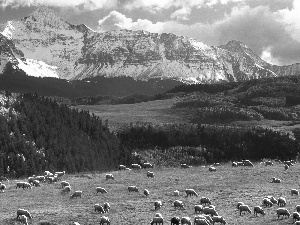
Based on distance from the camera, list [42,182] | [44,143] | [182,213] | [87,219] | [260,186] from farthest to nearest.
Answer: [44,143], [42,182], [260,186], [182,213], [87,219]

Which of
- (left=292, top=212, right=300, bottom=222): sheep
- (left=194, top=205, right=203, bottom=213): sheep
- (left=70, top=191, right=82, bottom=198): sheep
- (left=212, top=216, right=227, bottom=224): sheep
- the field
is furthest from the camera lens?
(left=70, top=191, right=82, bottom=198): sheep

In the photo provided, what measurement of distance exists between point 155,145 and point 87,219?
158m

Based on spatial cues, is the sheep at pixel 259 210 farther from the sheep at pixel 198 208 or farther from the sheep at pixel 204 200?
the sheep at pixel 204 200

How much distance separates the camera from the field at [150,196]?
128ft

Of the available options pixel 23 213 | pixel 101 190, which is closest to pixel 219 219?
pixel 23 213

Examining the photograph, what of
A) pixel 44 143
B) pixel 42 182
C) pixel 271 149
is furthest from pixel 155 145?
pixel 42 182

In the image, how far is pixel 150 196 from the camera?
1950 inches

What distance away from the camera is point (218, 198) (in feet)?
158

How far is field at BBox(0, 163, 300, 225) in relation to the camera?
3903 cm

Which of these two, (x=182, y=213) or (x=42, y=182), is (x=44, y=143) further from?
(x=182, y=213)

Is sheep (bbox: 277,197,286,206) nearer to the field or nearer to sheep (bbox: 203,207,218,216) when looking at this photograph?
the field

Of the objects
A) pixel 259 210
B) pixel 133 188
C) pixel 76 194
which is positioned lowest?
pixel 76 194

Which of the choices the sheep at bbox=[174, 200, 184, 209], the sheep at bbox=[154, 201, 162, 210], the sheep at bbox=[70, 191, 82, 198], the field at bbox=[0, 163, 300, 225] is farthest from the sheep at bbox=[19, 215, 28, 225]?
the sheep at bbox=[174, 200, 184, 209]

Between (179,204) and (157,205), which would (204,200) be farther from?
(157,205)
